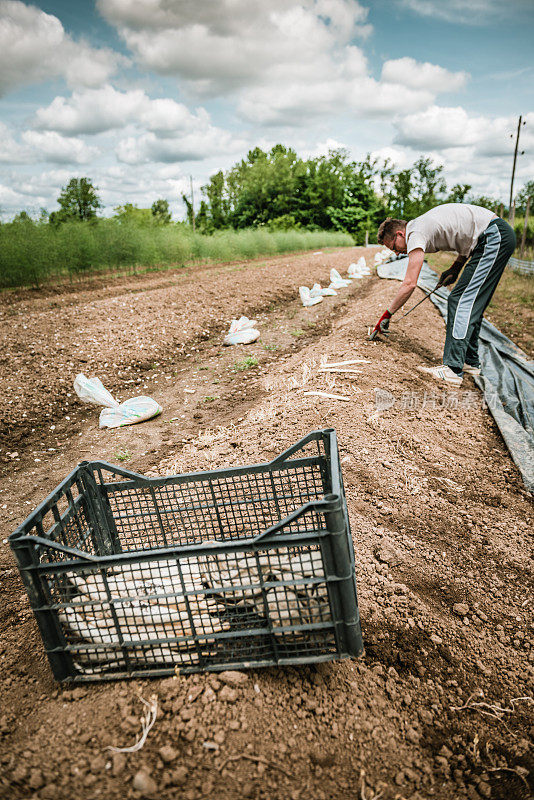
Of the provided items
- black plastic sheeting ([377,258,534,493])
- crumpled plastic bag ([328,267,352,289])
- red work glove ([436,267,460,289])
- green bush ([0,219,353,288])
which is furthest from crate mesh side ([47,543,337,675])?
green bush ([0,219,353,288])

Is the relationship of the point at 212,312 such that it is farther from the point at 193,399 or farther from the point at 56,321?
the point at 193,399

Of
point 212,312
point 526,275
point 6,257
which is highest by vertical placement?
point 6,257

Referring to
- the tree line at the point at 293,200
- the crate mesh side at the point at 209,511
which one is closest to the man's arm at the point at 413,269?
the crate mesh side at the point at 209,511

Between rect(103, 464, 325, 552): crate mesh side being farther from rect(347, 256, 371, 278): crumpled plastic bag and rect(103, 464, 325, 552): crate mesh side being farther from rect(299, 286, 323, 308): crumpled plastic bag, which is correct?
rect(347, 256, 371, 278): crumpled plastic bag

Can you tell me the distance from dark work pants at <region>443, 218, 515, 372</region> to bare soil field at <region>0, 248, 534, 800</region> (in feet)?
1.51

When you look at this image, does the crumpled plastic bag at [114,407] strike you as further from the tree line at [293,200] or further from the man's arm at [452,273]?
the tree line at [293,200]

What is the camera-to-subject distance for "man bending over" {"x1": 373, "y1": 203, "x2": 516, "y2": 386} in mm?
4328

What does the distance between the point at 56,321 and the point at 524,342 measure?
24.5 ft

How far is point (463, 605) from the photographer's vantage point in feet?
7.05

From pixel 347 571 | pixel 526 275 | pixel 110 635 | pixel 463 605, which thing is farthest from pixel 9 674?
pixel 526 275

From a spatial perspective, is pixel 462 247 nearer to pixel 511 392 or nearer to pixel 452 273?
pixel 452 273

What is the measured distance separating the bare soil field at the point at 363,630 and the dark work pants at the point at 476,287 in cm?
46

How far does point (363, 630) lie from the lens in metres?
1.96

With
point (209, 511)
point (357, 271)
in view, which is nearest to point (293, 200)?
point (357, 271)
